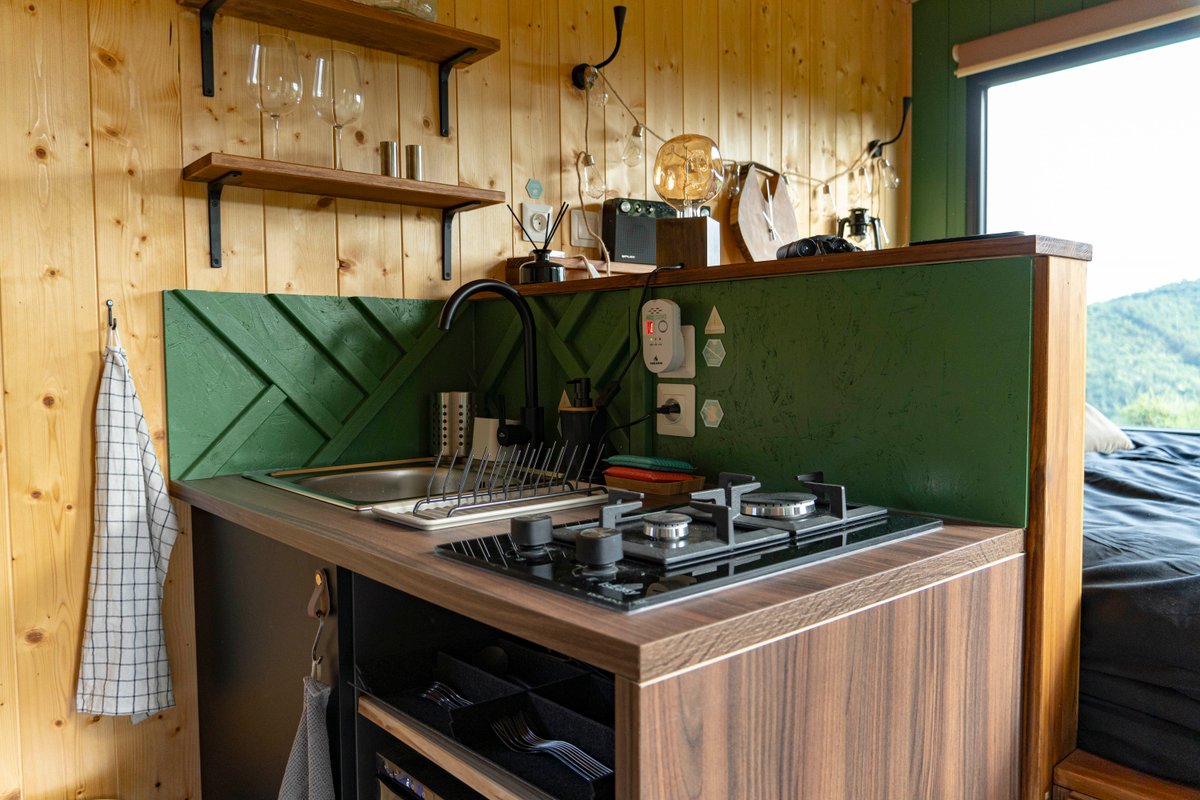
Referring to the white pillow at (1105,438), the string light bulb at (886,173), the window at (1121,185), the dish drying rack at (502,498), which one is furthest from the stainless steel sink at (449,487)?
the window at (1121,185)

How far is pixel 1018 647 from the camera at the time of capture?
3.85 ft

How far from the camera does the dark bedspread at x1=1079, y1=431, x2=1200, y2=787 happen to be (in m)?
1.18

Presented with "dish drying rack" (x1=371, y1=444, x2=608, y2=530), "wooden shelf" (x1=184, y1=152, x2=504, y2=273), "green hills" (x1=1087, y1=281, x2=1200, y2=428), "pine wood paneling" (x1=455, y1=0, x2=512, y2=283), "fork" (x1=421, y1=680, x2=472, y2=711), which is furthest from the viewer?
"green hills" (x1=1087, y1=281, x2=1200, y2=428)

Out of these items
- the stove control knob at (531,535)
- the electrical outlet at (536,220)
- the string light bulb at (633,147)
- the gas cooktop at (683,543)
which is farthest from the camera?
the string light bulb at (633,147)

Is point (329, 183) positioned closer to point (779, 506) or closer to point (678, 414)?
point (678, 414)

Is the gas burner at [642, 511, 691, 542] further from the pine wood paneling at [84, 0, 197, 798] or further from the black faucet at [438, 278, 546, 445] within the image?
the pine wood paneling at [84, 0, 197, 798]

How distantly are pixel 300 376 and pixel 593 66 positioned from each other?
1210 millimetres

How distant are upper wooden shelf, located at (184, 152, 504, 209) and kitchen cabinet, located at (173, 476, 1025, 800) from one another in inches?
26.7

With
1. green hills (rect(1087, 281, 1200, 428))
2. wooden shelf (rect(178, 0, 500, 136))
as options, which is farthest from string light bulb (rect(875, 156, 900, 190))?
wooden shelf (rect(178, 0, 500, 136))

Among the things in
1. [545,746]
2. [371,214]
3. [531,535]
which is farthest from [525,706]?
[371,214]

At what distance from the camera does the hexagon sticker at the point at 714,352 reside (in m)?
1.57

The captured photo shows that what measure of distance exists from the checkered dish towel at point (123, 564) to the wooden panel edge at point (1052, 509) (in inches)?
59.8

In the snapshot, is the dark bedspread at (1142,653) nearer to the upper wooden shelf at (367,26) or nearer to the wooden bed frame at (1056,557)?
the wooden bed frame at (1056,557)

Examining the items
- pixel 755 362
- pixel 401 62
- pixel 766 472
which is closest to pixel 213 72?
pixel 401 62
